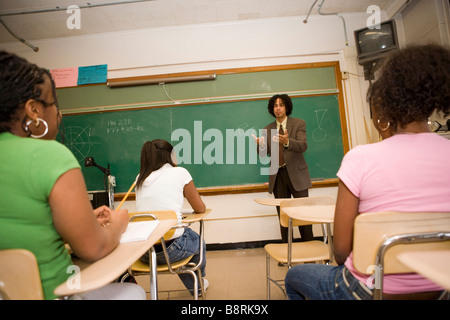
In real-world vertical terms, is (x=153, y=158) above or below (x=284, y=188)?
above

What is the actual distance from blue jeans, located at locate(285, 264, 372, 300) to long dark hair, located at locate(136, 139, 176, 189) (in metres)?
1.11

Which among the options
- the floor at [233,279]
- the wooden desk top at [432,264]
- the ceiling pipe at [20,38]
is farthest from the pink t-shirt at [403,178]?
the ceiling pipe at [20,38]

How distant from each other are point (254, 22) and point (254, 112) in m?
1.23

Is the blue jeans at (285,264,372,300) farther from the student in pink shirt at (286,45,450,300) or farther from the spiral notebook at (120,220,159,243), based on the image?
the spiral notebook at (120,220,159,243)

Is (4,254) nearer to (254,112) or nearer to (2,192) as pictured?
(2,192)

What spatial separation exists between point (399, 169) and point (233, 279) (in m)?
2.01

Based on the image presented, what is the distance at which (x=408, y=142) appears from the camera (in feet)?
2.56

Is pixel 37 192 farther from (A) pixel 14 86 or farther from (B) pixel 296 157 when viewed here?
(B) pixel 296 157

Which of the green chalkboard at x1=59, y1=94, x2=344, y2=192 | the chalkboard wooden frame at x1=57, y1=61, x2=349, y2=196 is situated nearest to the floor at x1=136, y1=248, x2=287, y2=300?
the chalkboard wooden frame at x1=57, y1=61, x2=349, y2=196

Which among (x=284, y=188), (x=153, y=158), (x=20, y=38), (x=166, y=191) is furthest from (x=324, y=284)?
(x=20, y=38)

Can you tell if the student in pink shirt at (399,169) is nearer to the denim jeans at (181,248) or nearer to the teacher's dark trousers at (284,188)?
the denim jeans at (181,248)

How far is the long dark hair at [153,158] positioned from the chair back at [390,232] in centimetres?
131

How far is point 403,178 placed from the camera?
0.74 metres

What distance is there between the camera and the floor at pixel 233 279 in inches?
81.4
